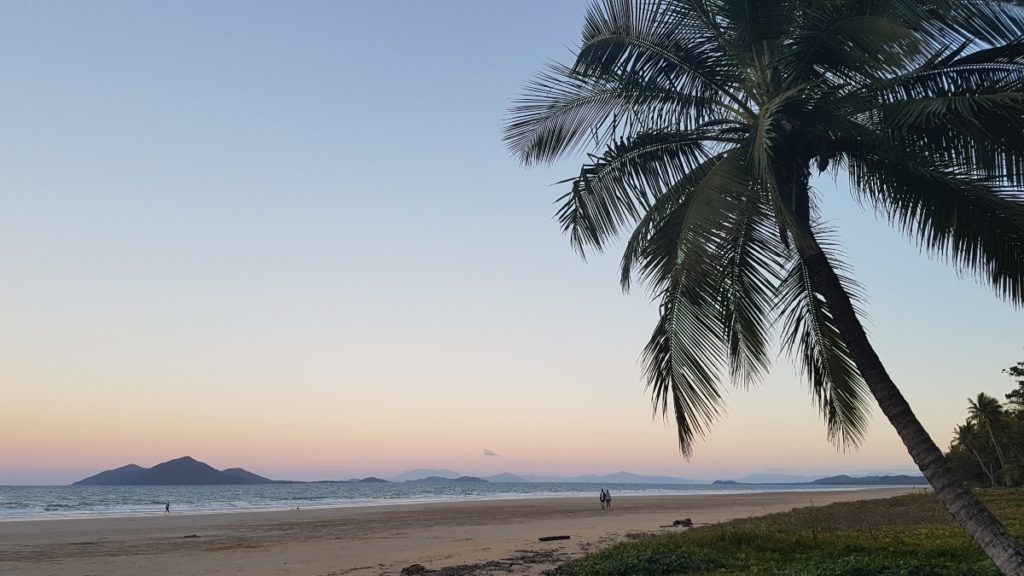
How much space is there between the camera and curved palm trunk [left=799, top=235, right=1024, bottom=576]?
5.62 metres

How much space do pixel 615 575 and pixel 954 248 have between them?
22.7 feet

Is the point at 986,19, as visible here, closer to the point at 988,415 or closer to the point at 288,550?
the point at 288,550

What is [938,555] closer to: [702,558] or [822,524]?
[702,558]

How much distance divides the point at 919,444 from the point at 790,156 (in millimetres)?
3109

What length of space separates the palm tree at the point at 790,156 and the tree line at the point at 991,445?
55.1 meters

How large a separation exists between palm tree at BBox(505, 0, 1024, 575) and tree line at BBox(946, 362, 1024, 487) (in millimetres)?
55124

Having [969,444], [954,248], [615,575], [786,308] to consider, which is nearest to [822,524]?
[615,575]

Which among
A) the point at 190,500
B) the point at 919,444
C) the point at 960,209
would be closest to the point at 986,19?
the point at 960,209

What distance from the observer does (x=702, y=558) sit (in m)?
11.6

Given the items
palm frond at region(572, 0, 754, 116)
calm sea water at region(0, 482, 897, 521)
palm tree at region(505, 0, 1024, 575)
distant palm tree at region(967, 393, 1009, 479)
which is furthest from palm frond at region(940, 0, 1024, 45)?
distant palm tree at region(967, 393, 1009, 479)

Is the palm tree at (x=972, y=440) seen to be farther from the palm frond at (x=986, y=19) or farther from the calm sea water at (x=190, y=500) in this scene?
the palm frond at (x=986, y=19)

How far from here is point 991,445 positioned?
70.6 m

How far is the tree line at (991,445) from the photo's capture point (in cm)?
5834

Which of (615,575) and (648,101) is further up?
(648,101)
